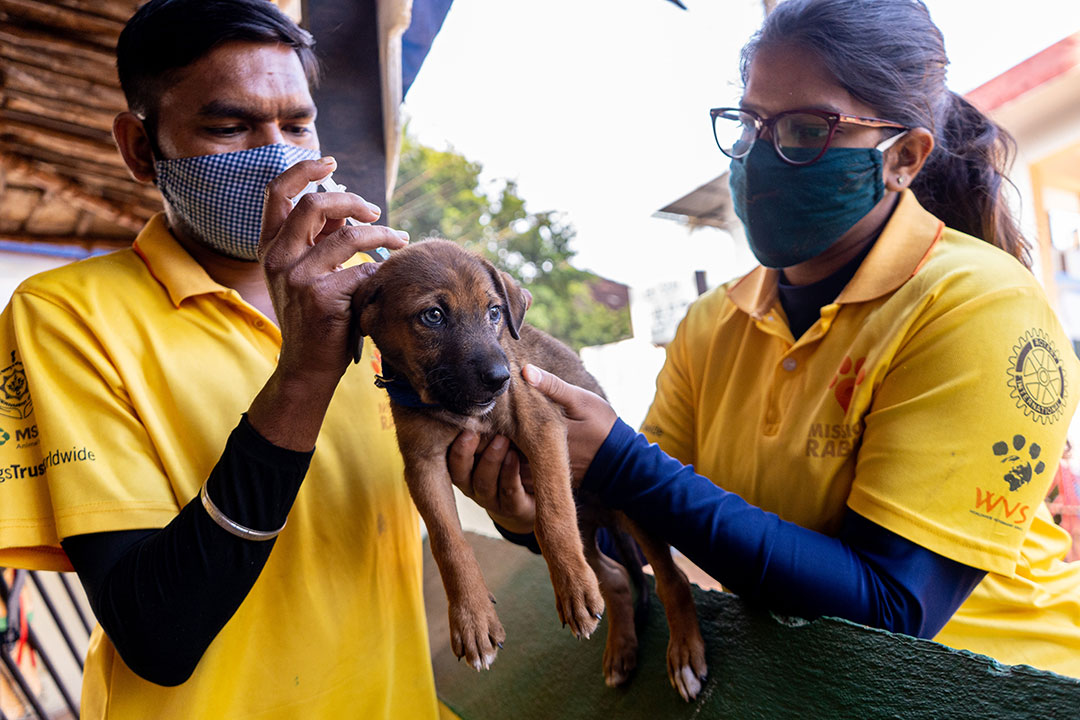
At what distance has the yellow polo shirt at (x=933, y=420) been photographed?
1585mm

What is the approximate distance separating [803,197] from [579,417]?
0.83 m

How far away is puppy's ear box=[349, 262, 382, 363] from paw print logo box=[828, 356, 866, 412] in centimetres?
111

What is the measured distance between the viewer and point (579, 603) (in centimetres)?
167

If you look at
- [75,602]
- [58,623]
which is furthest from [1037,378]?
[75,602]

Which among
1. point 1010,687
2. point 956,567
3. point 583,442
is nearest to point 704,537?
point 583,442

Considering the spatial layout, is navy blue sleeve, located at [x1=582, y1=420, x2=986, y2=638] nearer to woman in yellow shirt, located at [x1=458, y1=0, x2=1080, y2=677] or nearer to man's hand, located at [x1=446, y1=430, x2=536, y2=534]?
woman in yellow shirt, located at [x1=458, y1=0, x2=1080, y2=677]

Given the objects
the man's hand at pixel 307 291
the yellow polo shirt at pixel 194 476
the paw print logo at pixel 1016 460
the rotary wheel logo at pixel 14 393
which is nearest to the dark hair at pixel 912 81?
the paw print logo at pixel 1016 460

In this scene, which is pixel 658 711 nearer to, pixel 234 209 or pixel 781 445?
pixel 781 445

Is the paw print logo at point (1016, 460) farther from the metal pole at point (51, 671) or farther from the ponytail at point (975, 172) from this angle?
the metal pole at point (51, 671)

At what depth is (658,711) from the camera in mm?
1905

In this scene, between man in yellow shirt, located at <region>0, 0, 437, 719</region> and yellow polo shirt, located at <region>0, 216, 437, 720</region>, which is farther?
yellow polo shirt, located at <region>0, 216, 437, 720</region>

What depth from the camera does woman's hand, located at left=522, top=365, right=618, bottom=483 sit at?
1.88 m

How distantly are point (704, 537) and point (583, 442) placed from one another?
0.37 meters

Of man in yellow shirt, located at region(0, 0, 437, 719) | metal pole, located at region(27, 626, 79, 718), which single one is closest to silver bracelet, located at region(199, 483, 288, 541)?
man in yellow shirt, located at region(0, 0, 437, 719)
